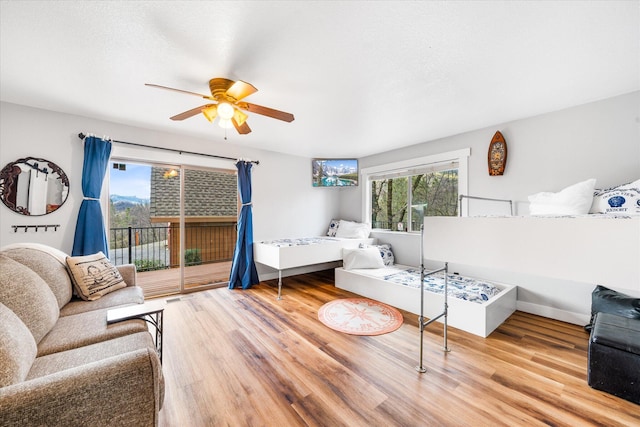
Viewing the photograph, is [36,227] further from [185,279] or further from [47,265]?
[185,279]

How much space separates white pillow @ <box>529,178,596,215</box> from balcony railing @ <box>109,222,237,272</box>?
4932mm

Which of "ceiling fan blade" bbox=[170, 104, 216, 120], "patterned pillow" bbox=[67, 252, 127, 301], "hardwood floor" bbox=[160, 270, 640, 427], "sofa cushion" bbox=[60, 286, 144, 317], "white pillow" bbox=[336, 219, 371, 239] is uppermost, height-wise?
"ceiling fan blade" bbox=[170, 104, 216, 120]

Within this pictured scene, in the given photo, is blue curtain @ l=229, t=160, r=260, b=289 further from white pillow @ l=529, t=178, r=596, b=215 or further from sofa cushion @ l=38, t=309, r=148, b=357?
white pillow @ l=529, t=178, r=596, b=215

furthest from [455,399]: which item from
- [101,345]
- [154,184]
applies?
[154,184]

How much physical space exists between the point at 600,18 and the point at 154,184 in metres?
6.15

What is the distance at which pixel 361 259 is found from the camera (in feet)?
12.5

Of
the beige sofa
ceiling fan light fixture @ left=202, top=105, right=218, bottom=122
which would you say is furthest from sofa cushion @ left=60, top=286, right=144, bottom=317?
ceiling fan light fixture @ left=202, top=105, right=218, bottom=122

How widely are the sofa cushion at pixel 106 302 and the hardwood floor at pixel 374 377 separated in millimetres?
524

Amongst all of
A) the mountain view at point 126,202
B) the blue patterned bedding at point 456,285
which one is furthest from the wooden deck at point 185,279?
the blue patterned bedding at point 456,285

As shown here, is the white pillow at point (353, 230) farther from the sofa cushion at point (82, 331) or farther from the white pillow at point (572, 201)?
the sofa cushion at point (82, 331)

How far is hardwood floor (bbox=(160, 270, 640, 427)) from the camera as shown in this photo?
144cm

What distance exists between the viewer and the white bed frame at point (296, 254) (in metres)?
3.41

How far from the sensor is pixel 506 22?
4.90ft

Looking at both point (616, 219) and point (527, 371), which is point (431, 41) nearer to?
point (616, 219)
